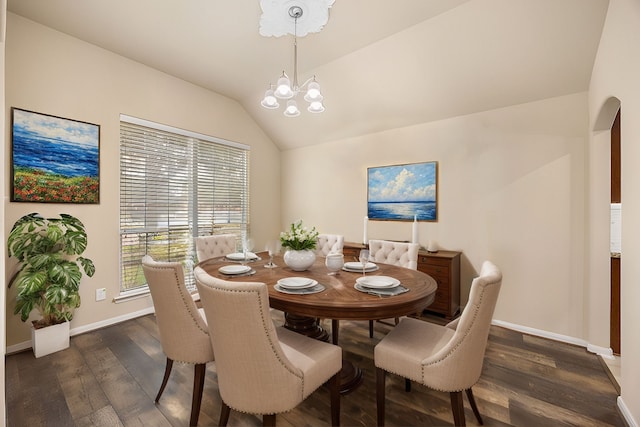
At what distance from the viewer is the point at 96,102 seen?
303 centimetres

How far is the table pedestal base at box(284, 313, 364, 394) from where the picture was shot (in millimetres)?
1991

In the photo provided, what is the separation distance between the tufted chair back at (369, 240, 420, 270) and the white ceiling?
1.85m

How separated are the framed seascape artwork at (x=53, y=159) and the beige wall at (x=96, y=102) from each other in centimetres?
7

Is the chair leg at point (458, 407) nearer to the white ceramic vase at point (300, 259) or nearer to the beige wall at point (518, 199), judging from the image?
the white ceramic vase at point (300, 259)

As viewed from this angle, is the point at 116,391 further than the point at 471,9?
No

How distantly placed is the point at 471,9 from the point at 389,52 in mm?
821

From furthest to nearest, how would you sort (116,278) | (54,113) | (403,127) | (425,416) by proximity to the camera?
(403,127), (116,278), (54,113), (425,416)

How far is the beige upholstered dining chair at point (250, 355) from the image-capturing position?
1220mm

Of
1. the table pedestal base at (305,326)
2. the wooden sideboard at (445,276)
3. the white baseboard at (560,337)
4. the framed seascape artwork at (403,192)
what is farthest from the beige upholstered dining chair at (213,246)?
the white baseboard at (560,337)

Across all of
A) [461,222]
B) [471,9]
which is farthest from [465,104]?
[461,222]

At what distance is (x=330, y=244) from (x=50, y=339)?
9.24ft

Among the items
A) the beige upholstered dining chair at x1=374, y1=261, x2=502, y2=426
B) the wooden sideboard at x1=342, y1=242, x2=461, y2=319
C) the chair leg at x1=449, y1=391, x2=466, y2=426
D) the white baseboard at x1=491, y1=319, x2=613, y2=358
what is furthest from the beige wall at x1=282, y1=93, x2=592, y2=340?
the chair leg at x1=449, y1=391, x2=466, y2=426

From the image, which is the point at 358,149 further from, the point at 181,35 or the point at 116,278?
the point at 116,278

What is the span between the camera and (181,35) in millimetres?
2906
